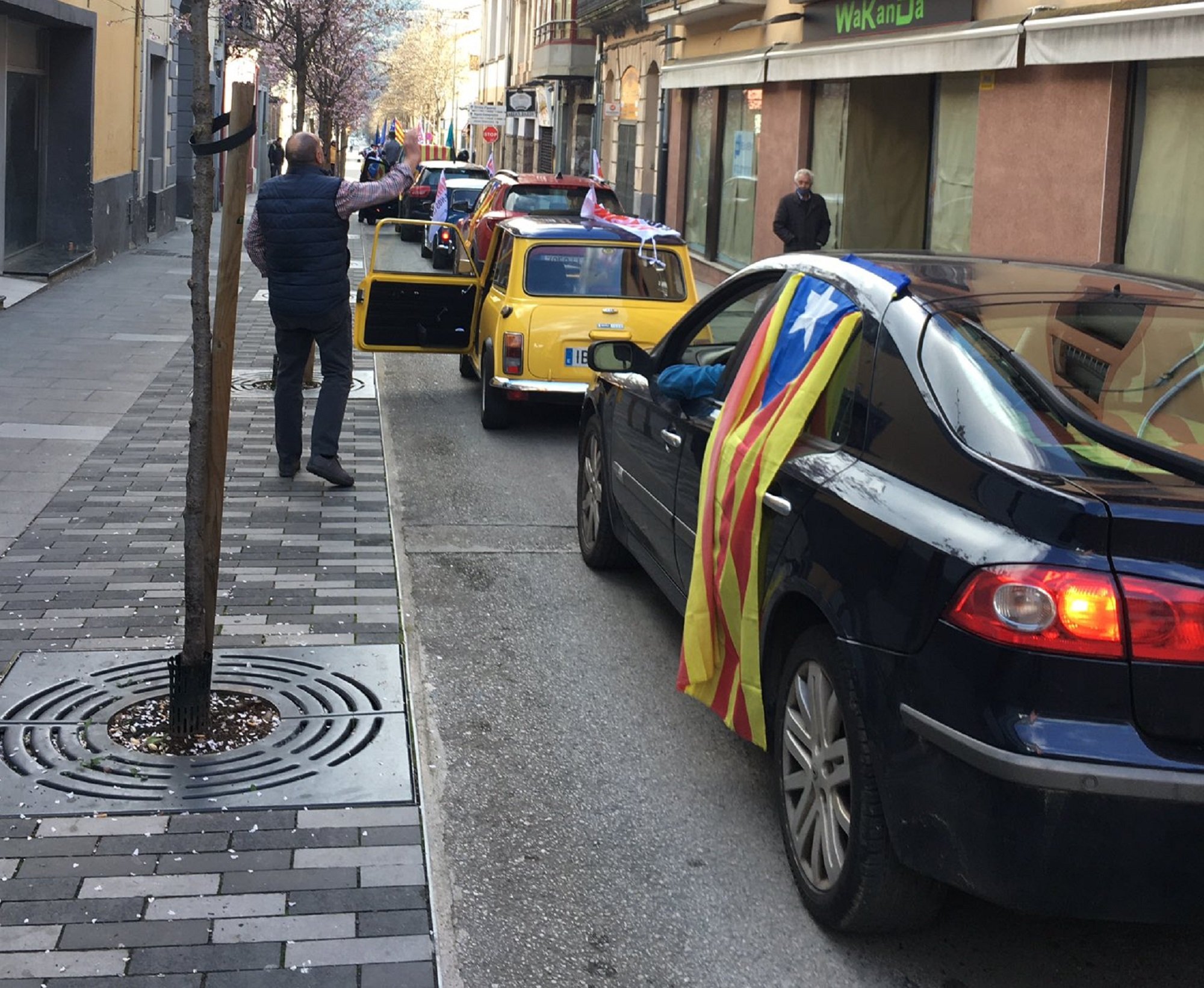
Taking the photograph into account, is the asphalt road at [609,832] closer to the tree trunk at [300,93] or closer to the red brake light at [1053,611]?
the red brake light at [1053,611]

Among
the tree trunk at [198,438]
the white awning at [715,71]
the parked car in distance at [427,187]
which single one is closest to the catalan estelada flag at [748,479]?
the tree trunk at [198,438]

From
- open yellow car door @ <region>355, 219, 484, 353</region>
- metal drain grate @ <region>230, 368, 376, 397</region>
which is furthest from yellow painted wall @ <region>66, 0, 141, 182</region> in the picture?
open yellow car door @ <region>355, 219, 484, 353</region>

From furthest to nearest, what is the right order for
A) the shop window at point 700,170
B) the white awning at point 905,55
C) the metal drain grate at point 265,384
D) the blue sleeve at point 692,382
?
the shop window at point 700,170 → the white awning at point 905,55 → the metal drain grate at point 265,384 → the blue sleeve at point 692,382

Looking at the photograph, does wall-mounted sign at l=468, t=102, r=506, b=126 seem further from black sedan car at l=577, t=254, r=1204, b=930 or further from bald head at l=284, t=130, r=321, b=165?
black sedan car at l=577, t=254, r=1204, b=930

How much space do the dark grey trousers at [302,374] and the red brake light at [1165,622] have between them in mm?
6085

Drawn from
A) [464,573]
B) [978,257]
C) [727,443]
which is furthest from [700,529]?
[464,573]

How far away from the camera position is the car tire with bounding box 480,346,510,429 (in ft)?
36.1

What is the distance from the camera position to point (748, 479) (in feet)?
14.7

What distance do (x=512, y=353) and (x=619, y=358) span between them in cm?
467

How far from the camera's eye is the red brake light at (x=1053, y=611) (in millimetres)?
3137

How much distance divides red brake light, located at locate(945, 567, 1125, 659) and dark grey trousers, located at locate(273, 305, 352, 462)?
5.91 m

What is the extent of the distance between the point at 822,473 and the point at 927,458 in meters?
0.45

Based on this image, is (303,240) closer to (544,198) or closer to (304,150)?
(304,150)

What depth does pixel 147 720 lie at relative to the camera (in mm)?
5070
